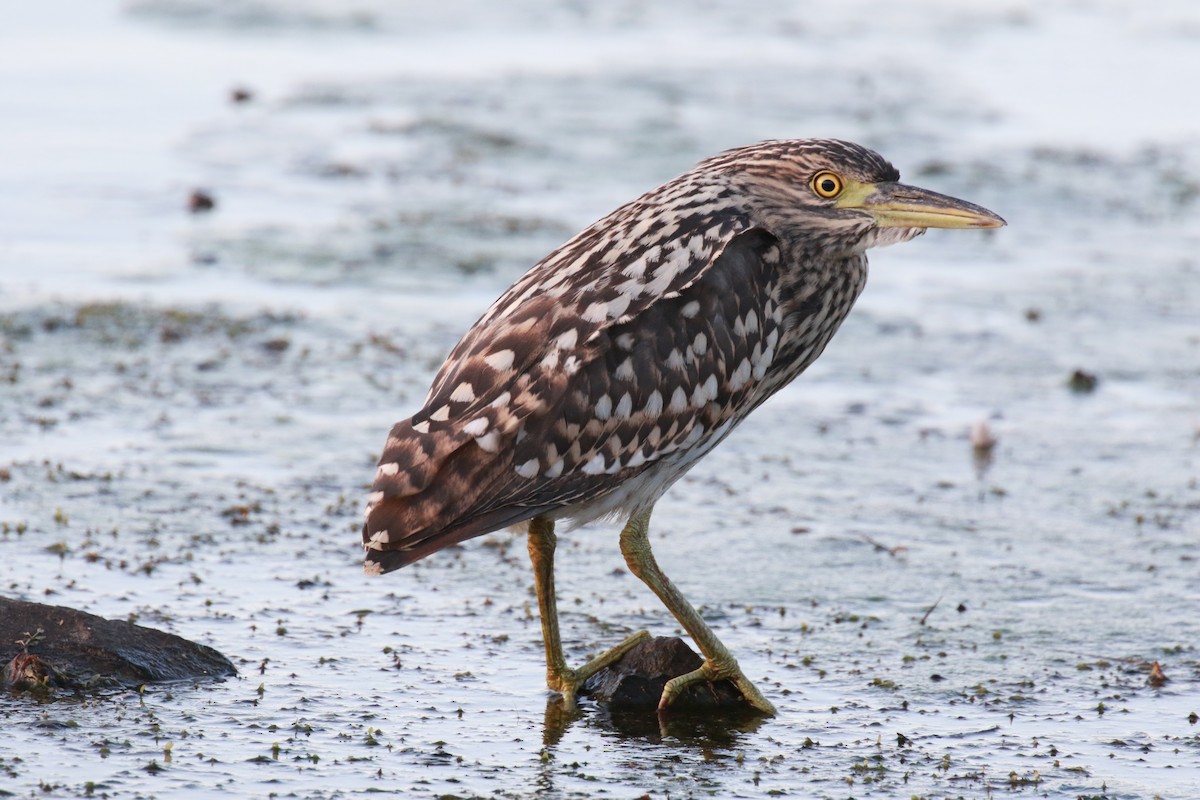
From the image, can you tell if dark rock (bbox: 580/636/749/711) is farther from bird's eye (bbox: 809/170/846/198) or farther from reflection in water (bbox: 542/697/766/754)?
bird's eye (bbox: 809/170/846/198)

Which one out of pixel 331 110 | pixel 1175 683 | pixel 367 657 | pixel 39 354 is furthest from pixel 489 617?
pixel 331 110

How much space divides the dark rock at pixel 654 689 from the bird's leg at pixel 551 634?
0.05m

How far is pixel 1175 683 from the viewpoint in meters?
5.92

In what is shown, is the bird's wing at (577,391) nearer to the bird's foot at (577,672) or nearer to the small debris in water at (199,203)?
the bird's foot at (577,672)

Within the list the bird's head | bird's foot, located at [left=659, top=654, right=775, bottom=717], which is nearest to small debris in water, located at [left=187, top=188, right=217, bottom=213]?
the bird's head

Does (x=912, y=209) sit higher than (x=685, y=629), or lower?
higher

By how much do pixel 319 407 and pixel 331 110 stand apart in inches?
318

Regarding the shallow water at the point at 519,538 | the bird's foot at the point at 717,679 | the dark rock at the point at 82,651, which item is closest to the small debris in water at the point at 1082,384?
the shallow water at the point at 519,538

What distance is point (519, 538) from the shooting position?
7.21 metres

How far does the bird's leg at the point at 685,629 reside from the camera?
5547 mm

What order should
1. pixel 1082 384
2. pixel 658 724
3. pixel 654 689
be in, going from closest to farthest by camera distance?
pixel 658 724 → pixel 654 689 → pixel 1082 384

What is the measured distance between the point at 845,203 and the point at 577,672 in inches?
67.9

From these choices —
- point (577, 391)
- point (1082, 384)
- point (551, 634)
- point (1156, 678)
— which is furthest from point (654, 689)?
point (1082, 384)

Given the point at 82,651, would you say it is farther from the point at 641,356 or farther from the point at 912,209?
the point at 912,209
